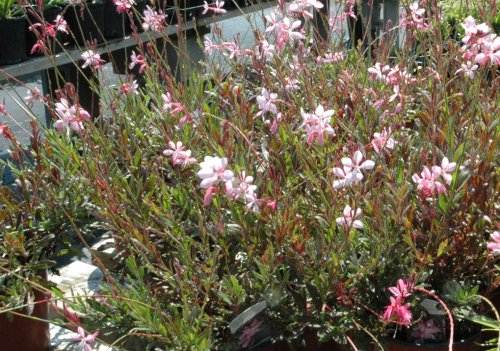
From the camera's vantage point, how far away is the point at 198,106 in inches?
86.8

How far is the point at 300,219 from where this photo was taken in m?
1.67

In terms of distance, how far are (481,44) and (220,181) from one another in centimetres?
75

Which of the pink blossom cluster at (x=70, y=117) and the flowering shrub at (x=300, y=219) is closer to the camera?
the flowering shrub at (x=300, y=219)

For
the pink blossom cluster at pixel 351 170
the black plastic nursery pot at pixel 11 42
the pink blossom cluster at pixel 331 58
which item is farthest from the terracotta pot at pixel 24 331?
the black plastic nursery pot at pixel 11 42

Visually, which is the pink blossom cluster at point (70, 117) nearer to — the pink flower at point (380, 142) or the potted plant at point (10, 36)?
the pink flower at point (380, 142)

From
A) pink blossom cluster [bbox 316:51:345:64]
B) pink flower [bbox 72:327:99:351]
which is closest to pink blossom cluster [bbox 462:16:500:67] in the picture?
pink blossom cluster [bbox 316:51:345:64]

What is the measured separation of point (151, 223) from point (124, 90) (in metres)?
0.60

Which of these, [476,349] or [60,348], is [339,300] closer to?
[476,349]

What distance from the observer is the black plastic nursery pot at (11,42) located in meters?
3.09

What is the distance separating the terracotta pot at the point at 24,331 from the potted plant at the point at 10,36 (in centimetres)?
137

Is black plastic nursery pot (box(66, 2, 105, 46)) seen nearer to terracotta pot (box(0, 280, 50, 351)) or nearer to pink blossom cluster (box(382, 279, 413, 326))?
terracotta pot (box(0, 280, 50, 351))

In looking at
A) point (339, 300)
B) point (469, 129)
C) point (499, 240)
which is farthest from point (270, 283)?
point (469, 129)

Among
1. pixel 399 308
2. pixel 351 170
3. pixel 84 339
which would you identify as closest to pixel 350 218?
pixel 351 170

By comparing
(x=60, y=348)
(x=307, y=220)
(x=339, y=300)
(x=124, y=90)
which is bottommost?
(x=60, y=348)
